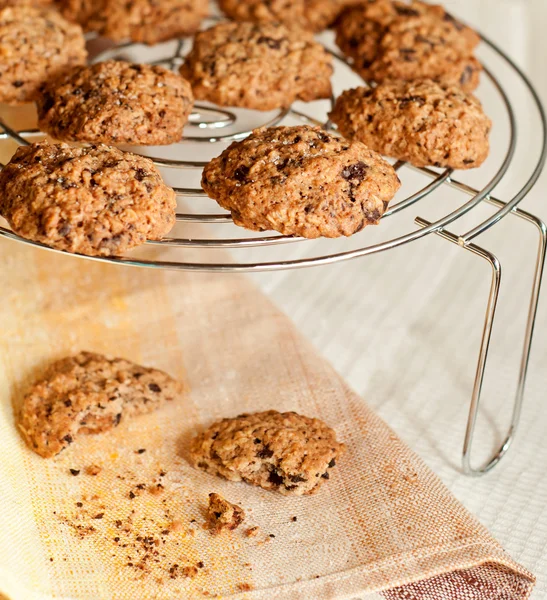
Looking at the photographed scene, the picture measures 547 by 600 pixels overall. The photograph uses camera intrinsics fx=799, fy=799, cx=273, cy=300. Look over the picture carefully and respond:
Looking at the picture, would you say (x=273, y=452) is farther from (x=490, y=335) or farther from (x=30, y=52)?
(x=30, y=52)

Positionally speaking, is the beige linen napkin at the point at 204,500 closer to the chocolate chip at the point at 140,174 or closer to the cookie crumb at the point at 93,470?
the cookie crumb at the point at 93,470

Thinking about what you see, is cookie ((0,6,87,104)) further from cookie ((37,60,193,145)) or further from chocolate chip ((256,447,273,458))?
chocolate chip ((256,447,273,458))

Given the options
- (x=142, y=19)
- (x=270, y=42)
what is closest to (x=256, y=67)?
(x=270, y=42)

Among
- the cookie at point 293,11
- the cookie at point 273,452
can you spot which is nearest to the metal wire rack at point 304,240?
the cookie at point 293,11

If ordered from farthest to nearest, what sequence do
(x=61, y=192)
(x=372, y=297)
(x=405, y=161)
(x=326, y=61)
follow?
(x=372, y=297) → (x=326, y=61) → (x=405, y=161) → (x=61, y=192)

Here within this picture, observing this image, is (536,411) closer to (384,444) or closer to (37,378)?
(384,444)

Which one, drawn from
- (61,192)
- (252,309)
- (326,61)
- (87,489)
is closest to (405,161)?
(326,61)
